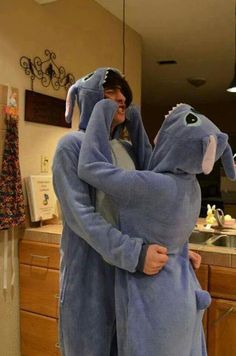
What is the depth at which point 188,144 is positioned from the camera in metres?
0.99

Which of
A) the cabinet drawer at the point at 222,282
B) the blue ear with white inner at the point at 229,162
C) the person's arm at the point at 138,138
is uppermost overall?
the person's arm at the point at 138,138

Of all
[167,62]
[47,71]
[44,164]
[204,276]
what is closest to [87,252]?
[204,276]

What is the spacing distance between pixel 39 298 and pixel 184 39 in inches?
99.8

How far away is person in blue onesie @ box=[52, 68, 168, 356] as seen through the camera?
3.32 feet

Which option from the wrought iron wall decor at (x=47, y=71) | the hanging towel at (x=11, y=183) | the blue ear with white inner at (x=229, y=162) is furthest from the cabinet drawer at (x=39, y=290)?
the blue ear with white inner at (x=229, y=162)

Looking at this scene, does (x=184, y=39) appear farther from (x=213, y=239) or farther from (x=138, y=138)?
(x=138, y=138)

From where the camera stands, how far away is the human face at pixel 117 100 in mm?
1205

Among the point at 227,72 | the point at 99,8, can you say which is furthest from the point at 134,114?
the point at 227,72

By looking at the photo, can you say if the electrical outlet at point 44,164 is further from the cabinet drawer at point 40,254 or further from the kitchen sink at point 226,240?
the kitchen sink at point 226,240

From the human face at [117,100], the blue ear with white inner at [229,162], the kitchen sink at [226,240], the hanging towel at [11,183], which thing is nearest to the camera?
the blue ear with white inner at [229,162]

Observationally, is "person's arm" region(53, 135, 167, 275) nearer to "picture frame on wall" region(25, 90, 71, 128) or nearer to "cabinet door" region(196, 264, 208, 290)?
"cabinet door" region(196, 264, 208, 290)

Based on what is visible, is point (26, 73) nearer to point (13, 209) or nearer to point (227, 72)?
point (13, 209)

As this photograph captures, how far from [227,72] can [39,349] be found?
12.2ft

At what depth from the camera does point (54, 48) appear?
222 cm
